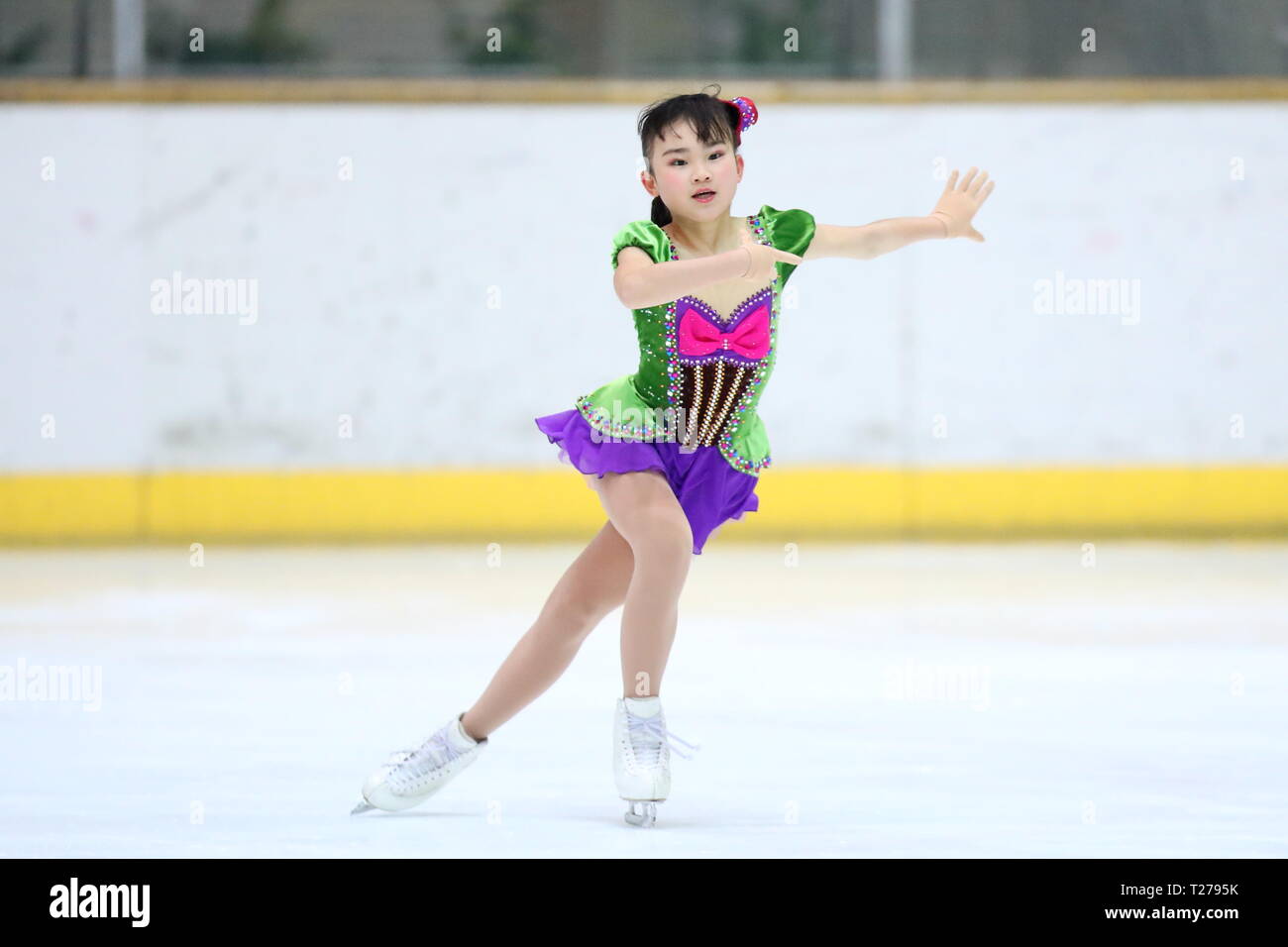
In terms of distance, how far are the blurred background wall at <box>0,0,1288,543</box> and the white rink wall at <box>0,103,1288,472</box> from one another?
0.01 metres

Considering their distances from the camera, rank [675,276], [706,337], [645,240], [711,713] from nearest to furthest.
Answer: [675,276] < [645,240] < [706,337] < [711,713]

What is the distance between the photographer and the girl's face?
2785 mm

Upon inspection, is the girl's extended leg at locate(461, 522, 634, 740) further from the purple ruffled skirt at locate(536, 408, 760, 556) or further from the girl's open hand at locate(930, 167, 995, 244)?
the girl's open hand at locate(930, 167, 995, 244)

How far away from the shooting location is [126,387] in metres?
7.83

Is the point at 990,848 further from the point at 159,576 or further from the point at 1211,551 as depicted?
the point at 1211,551

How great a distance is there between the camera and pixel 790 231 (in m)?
2.87

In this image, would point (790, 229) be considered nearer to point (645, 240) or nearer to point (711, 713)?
point (645, 240)

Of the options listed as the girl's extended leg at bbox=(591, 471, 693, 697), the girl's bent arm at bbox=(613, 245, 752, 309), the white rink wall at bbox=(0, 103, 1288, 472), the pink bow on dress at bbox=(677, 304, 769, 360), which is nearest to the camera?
the girl's bent arm at bbox=(613, 245, 752, 309)

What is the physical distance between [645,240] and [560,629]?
2.06ft

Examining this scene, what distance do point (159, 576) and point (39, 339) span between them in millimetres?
1741

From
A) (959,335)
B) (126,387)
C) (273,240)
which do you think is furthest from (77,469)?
(959,335)

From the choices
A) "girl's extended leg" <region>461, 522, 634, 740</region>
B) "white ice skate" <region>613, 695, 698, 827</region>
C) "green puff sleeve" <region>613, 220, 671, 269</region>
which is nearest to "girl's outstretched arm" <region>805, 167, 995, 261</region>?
"green puff sleeve" <region>613, 220, 671, 269</region>

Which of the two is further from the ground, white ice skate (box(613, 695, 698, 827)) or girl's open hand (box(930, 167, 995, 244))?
girl's open hand (box(930, 167, 995, 244))

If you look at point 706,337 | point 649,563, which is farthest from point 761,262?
point 649,563
